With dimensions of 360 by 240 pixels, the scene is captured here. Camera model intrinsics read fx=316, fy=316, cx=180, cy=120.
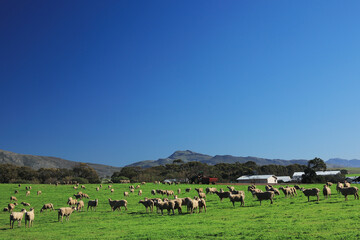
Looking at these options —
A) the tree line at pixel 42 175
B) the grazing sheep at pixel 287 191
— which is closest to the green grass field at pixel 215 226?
the grazing sheep at pixel 287 191

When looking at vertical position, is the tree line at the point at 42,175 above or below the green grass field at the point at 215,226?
above

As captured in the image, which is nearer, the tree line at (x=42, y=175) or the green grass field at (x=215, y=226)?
the green grass field at (x=215, y=226)

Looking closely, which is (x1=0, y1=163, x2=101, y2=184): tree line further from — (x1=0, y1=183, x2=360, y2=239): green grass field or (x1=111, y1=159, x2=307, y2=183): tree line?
(x1=0, y1=183, x2=360, y2=239): green grass field

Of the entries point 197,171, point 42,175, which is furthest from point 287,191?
point 42,175

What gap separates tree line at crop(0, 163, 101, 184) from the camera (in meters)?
Answer: 108

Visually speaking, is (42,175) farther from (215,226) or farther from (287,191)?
(215,226)

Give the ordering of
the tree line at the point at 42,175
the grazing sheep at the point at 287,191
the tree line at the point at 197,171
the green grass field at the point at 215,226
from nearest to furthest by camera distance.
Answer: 1. the green grass field at the point at 215,226
2. the grazing sheep at the point at 287,191
3. the tree line at the point at 42,175
4. the tree line at the point at 197,171

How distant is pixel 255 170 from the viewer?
159 metres

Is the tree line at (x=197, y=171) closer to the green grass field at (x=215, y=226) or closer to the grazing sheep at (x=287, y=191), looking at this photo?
the grazing sheep at (x=287, y=191)

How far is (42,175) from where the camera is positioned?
11894 centimetres

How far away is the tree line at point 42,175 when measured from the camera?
10811 cm

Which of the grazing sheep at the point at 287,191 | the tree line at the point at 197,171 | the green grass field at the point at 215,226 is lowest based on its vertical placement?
the green grass field at the point at 215,226

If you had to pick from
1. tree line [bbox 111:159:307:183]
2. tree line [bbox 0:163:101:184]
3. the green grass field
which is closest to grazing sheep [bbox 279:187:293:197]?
the green grass field

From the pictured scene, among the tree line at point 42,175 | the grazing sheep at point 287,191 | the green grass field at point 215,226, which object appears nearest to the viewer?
the green grass field at point 215,226
